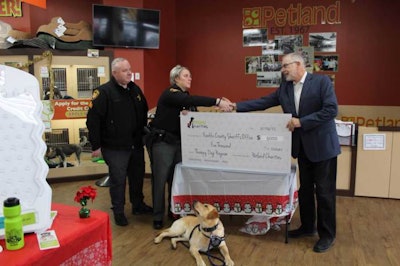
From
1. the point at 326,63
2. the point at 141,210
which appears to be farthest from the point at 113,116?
the point at 326,63

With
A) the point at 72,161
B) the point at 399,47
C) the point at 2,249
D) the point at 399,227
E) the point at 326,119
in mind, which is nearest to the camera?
the point at 2,249

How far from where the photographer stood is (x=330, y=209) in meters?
2.87

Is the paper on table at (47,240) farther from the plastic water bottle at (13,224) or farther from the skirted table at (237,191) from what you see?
the skirted table at (237,191)

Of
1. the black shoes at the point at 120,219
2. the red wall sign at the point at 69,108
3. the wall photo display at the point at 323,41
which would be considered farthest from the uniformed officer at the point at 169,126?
the wall photo display at the point at 323,41

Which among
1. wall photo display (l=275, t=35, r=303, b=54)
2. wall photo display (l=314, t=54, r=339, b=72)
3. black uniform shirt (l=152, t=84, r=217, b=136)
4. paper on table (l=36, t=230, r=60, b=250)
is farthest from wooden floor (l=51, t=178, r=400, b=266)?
wall photo display (l=275, t=35, r=303, b=54)

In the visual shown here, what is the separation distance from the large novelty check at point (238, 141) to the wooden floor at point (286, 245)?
592 mm

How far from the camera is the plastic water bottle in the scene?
3.77ft

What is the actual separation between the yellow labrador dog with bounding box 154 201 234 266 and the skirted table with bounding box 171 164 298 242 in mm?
225

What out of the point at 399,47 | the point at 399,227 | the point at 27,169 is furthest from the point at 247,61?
the point at 27,169

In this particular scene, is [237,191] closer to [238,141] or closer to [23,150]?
[238,141]

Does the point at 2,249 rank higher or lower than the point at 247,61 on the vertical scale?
lower

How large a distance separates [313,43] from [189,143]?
330cm

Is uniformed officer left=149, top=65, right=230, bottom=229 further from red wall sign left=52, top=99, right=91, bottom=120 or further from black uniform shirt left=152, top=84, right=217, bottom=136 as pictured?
red wall sign left=52, top=99, right=91, bottom=120

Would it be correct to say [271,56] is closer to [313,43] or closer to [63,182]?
[313,43]
